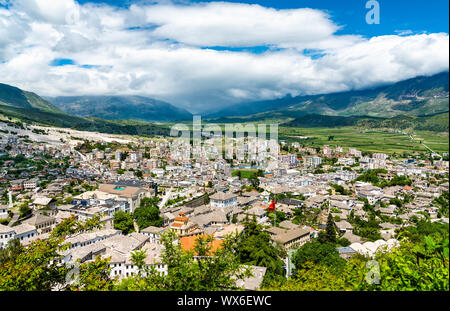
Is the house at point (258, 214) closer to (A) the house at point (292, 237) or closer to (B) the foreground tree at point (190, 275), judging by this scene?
(A) the house at point (292, 237)

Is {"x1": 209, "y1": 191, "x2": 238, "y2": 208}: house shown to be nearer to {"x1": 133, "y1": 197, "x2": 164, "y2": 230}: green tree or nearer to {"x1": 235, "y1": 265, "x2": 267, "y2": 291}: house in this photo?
{"x1": 133, "y1": 197, "x2": 164, "y2": 230}: green tree

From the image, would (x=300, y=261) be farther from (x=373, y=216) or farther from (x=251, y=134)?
(x=251, y=134)

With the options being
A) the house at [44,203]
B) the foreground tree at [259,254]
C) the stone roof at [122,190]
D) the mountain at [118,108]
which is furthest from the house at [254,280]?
the mountain at [118,108]

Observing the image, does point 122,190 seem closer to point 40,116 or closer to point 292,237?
point 292,237

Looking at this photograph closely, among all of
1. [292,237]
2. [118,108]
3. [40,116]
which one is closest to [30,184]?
[292,237]

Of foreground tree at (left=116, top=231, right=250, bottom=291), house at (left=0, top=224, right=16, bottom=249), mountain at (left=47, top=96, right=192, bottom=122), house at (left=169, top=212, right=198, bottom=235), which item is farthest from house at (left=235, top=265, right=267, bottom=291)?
mountain at (left=47, top=96, right=192, bottom=122)
